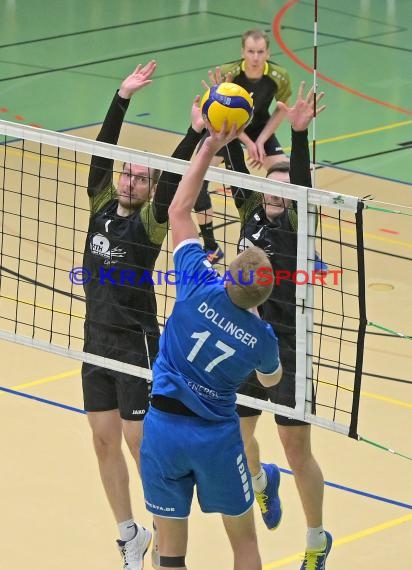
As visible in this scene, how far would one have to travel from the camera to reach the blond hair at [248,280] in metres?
5.79

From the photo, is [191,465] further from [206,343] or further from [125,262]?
[125,262]

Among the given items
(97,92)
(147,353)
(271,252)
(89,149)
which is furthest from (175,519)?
(97,92)

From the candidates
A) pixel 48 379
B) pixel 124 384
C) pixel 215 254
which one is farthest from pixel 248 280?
pixel 215 254

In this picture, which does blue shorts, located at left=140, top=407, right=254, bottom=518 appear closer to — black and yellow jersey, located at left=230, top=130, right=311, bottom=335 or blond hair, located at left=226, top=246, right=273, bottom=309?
blond hair, located at left=226, top=246, right=273, bottom=309

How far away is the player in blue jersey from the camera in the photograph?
19.4 ft

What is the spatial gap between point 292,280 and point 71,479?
2324 mm

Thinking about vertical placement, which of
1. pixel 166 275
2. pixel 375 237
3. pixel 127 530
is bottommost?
pixel 127 530

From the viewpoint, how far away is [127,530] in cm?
741

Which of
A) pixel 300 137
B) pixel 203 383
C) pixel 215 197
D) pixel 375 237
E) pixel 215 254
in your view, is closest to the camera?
pixel 203 383

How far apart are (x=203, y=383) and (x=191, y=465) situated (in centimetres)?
41

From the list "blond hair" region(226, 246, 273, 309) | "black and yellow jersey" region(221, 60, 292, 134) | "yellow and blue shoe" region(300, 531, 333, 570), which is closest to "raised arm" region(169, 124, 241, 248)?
"blond hair" region(226, 246, 273, 309)

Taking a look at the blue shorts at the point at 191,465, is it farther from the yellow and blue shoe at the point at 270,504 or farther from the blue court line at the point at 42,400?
the blue court line at the point at 42,400

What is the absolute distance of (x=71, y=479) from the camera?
848 cm

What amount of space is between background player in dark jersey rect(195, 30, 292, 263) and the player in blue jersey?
6.11 m
